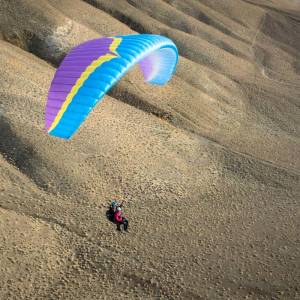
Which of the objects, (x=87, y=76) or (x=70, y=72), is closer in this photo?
(x=87, y=76)

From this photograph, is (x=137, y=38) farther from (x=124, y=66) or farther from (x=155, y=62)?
(x=155, y=62)

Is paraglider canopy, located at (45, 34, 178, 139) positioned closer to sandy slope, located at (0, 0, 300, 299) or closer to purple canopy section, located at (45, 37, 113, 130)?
purple canopy section, located at (45, 37, 113, 130)

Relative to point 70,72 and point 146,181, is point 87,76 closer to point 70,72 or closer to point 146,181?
point 70,72

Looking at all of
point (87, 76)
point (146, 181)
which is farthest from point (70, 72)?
point (146, 181)

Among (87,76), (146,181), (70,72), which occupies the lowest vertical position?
(146,181)

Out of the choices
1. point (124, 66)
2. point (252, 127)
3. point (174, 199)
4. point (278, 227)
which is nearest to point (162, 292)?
point (174, 199)

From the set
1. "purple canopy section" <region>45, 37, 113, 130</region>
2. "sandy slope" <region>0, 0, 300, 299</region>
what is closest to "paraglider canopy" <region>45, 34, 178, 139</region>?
"purple canopy section" <region>45, 37, 113, 130</region>
